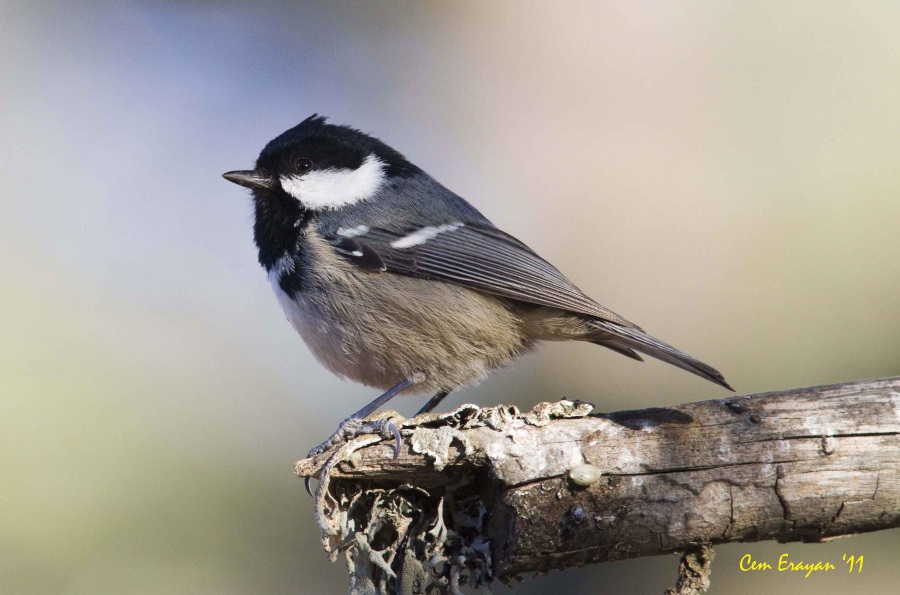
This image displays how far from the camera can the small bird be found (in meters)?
3.18

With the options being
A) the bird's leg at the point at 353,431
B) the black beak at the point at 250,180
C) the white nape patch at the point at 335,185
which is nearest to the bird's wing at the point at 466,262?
the white nape patch at the point at 335,185

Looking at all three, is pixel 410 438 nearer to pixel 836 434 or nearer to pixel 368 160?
pixel 836 434

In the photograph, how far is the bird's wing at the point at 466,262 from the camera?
3.18m

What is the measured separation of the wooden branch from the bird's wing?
0.78m

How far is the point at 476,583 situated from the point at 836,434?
1.20 meters

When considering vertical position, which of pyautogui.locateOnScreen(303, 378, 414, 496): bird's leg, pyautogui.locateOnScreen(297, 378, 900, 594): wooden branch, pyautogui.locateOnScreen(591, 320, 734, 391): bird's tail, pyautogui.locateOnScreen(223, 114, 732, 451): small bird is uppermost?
pyautogui.locateOnScreen(223, 114, 732, 451): small bird

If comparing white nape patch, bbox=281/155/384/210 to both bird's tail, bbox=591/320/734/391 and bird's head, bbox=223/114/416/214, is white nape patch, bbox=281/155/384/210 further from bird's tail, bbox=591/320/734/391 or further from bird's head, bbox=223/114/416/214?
bird's tail, bbox=591/320/734/391

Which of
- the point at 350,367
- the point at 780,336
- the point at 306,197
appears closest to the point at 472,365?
the point at 350,367

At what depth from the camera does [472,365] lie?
129 inches
